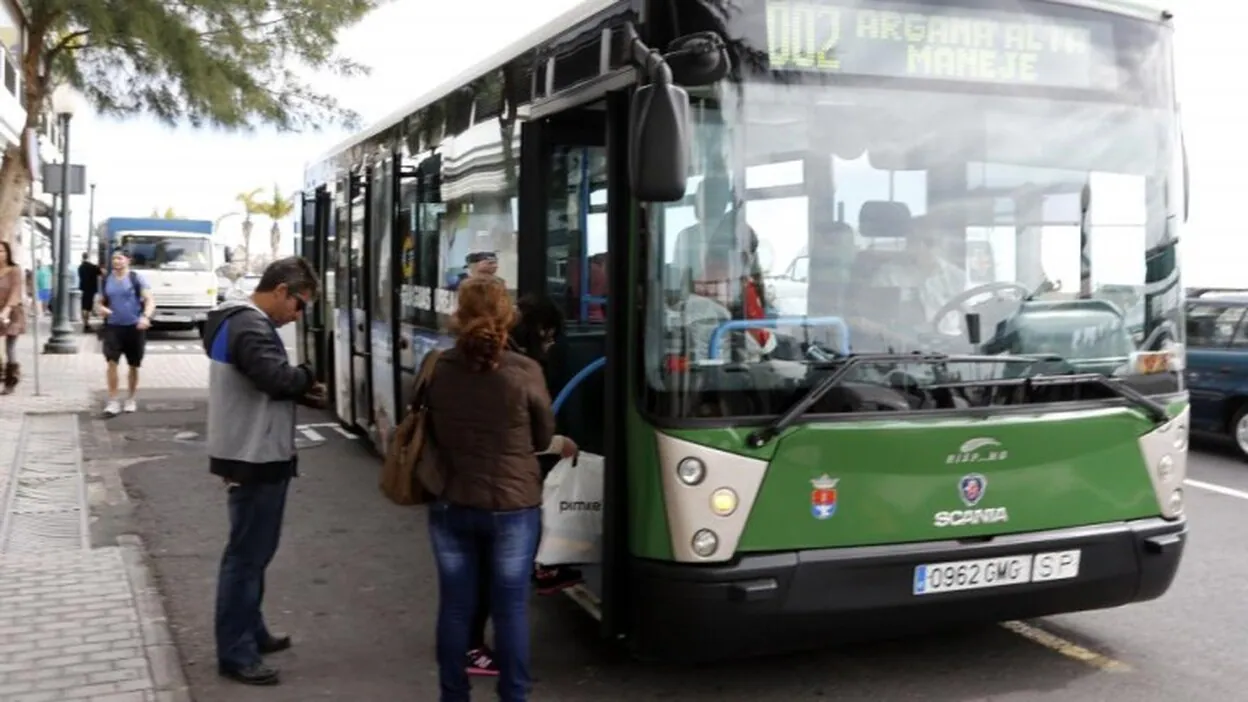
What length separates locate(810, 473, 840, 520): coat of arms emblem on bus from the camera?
427 cm

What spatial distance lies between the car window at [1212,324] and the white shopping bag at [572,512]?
878 cm

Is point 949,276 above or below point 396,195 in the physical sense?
below

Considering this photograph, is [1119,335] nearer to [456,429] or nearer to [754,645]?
[754,645]

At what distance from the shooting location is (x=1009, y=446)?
4504 mm

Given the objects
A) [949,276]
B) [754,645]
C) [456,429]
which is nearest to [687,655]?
[754,645]

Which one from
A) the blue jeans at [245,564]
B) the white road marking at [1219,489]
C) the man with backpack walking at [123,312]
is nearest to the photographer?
the blue jeans at [245,564]

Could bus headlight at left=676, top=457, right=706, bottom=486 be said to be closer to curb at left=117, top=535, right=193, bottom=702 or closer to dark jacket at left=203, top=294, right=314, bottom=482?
dark jacket at left=203, top=294, right=314, bottom=482

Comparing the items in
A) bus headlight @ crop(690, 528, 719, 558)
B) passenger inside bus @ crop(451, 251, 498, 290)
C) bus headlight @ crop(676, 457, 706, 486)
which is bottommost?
bus headlight @ crop(690, 528, 719, 558)

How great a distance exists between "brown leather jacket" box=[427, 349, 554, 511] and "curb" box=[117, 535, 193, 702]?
5.13ft

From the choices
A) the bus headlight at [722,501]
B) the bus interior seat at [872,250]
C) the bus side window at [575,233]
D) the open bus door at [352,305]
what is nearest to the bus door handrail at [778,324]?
the bus interior seat at [872,250]

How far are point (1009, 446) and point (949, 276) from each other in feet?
2.27

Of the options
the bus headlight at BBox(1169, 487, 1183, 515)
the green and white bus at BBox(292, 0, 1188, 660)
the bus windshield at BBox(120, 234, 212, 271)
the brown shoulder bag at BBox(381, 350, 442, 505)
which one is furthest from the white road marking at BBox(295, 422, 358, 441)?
the bus windshield at BBox(120, 234, 212, 271)

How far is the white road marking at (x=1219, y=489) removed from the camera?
9.24 metres

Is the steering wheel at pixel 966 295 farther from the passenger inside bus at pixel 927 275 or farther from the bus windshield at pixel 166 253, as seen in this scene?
the bus windshield at pixel 166 253
